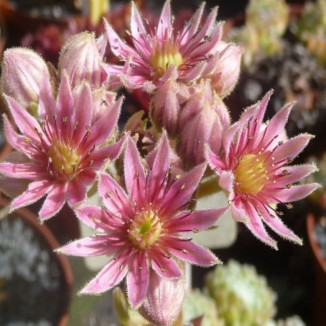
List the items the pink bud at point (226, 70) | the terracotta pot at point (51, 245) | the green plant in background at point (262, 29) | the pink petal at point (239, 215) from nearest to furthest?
the pink petal at point (239, 215)
the pink bud at point (226, 70)
the terracotta pot at point (51, 245)
the green plant in background at point (262, 29)

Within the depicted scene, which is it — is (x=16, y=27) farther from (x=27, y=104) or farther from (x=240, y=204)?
(x=240, y=204)

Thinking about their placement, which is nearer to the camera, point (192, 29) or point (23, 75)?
point (23, 75)

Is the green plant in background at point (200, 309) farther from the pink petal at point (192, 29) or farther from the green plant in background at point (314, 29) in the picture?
the green plant in background at point (314, 29)

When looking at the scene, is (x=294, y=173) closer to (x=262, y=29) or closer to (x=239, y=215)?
(x=239, y=215)

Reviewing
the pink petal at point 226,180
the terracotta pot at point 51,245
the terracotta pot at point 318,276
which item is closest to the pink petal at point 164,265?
the pink petal at point 226,180

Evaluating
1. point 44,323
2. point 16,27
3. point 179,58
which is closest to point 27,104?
point 179,58

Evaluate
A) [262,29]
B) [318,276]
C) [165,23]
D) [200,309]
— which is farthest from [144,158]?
[262,29]
